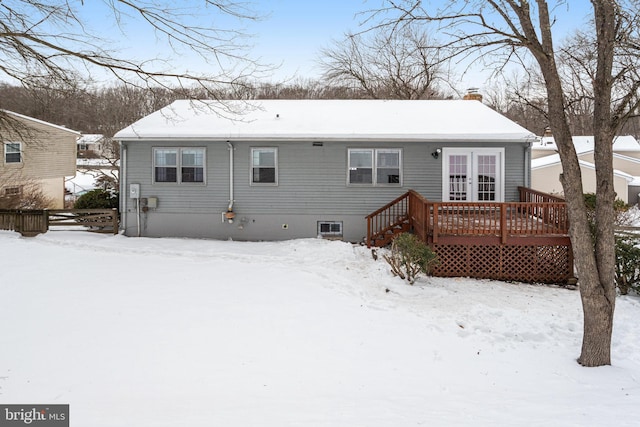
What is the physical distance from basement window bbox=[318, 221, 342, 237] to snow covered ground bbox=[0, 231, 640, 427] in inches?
104

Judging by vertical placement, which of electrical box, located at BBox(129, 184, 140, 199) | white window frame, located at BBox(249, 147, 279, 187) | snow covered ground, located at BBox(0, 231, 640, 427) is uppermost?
white window frame, located at BBox(249, 147, 279, 187)

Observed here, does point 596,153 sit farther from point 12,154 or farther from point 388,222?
point 12,154

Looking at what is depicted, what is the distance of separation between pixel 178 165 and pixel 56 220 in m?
4.20

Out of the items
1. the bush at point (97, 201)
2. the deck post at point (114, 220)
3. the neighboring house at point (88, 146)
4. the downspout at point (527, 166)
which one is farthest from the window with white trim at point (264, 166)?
the neighboring house at point (88, 146)

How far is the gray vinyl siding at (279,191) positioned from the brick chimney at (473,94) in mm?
5020

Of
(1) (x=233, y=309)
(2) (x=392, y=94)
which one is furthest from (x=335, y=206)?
(2) (x=392, y=94)

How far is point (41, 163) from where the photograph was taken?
22.6 m

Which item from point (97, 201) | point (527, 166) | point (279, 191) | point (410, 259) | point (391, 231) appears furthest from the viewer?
point (97, 201)

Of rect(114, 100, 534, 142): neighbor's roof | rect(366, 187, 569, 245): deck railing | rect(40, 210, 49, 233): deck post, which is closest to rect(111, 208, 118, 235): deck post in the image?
rect(40, 210, 49, 233): deck post

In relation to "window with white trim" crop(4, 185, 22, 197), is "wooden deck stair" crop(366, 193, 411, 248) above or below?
below

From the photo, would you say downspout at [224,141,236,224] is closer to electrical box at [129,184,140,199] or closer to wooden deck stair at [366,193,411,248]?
electrical box at [129,184,140,199]

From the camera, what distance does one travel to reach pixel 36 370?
5.01 meters

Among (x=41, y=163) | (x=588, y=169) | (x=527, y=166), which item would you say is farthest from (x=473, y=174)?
(x=41, y=163)

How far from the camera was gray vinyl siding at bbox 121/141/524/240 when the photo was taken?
39.5ft
